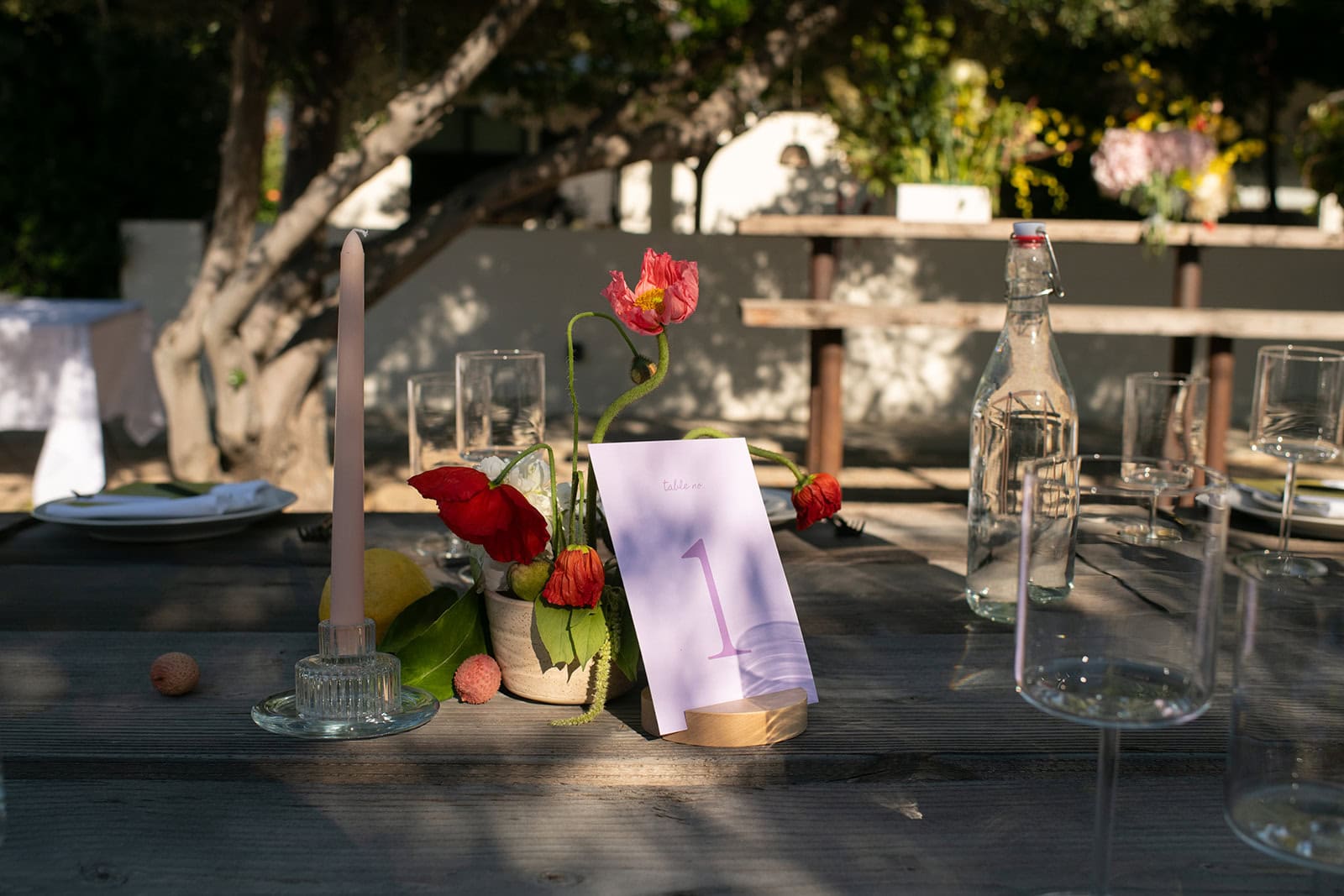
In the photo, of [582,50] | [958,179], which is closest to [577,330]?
[582,50]

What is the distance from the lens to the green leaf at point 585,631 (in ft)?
2.72

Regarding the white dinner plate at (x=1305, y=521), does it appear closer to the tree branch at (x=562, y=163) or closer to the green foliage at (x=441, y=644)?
the green foliage at (x=441, y=644)

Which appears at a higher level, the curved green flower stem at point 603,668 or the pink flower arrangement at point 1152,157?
the pink flower arrangement at point 1152,157

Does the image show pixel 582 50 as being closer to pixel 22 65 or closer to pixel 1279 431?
pixel 22 65

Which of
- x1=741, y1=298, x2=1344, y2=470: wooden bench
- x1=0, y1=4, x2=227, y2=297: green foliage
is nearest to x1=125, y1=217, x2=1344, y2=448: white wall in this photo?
x1=0, y1=4, x2=227, y2=297: green foliage

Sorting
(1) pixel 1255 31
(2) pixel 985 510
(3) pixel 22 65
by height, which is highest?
(1) pixel 1255 31

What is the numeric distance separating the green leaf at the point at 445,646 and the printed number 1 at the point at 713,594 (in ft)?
0.57

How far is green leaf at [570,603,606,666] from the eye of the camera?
828mm

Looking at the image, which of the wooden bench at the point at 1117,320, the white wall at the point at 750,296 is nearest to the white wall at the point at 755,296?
the white wall at the point at 750,296

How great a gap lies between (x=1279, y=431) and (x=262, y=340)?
12.5 ft

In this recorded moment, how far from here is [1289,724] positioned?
61 cm

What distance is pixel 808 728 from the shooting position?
86 centimetres

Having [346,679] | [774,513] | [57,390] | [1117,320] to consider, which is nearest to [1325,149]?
[1117,320]

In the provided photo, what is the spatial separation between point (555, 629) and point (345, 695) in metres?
0.15
